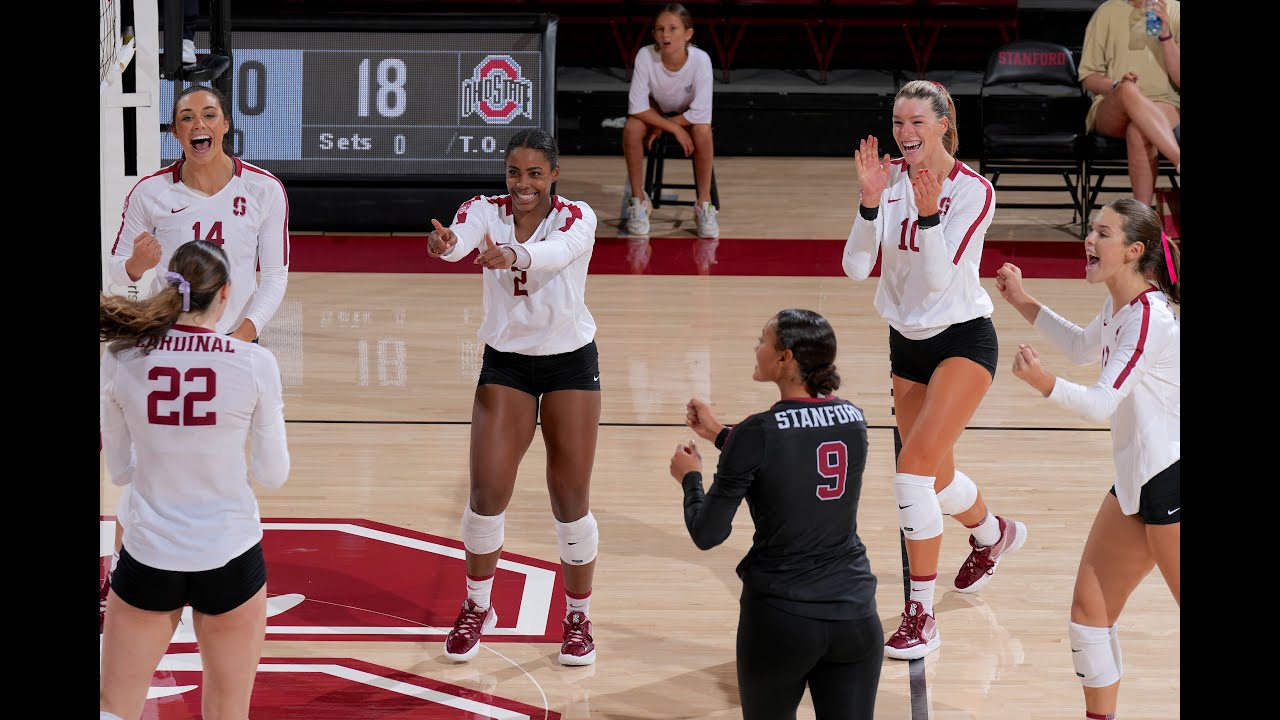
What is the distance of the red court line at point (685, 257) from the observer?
10250mm

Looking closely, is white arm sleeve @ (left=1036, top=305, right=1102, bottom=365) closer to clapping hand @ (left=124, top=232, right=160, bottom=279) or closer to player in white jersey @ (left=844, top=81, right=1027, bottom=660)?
player in white jersey @ (left=844, top=81, right=1027, bottom=660)

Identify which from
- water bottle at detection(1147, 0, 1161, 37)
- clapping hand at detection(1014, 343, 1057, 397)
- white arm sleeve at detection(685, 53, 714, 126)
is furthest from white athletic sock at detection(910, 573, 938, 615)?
water bottle at detection(1147, 0, 1161, 37)

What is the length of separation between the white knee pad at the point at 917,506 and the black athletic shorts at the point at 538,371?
103 centimetres

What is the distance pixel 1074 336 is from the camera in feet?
13.7

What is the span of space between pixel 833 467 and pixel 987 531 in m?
2.22

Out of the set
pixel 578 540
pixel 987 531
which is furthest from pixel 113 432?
pixel 987 531

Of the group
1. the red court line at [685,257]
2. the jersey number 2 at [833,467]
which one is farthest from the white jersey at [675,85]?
the jersey number 2 at [833,467]

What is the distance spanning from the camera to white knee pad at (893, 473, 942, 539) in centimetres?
465

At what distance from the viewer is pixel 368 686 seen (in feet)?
14.8

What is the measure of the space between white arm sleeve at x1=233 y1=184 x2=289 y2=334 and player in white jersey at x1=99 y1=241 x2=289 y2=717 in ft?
4.51
